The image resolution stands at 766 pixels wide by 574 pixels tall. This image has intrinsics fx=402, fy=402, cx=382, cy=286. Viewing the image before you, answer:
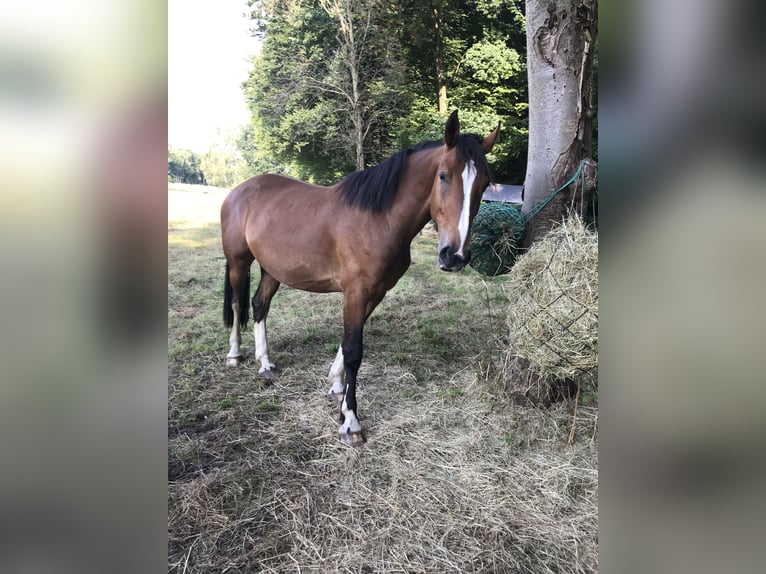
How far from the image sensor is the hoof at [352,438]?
8.39 feet

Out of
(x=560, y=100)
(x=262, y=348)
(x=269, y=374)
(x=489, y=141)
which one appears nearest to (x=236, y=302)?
(x=262, y=348)

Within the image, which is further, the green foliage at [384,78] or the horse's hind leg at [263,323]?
the green foliage at [384,78]

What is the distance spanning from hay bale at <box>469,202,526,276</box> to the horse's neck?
408mm

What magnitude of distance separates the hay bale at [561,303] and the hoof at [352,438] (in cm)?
115

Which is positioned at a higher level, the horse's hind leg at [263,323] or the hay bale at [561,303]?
the hay bale at [561,303]

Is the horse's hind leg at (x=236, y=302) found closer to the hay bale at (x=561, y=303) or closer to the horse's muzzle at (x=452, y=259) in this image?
the horse's muzzle at (x=452, y=259)

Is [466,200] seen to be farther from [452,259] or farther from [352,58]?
[352,58]

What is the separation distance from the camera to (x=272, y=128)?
36.8 ft

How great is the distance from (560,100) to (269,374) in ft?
10.2

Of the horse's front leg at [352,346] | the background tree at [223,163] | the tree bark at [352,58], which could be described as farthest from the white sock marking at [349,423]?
the background tree at [223,163]

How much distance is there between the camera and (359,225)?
2.67 metres
